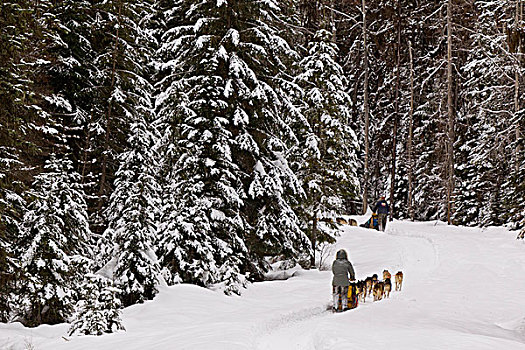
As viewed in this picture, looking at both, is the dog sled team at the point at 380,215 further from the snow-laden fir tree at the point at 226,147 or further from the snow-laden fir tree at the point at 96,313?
the snow-laden fir tree at the point at 96,313

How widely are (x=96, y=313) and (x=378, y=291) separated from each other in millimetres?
8504

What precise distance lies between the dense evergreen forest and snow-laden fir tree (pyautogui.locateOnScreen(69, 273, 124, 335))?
31 millimetres

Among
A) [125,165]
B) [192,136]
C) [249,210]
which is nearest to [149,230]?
[125,165]

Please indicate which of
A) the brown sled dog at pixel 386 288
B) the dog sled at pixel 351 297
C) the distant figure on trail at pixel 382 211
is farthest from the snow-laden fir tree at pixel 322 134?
the distant figure on trail at pixel 382 211

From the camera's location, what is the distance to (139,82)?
2048cm

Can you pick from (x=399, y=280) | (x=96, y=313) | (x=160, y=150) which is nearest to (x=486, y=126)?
(x=399, y=280)

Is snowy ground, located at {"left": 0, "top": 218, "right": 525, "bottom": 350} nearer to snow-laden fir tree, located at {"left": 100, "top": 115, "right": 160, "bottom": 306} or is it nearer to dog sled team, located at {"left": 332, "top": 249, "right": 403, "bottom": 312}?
dog sled team, located at {"left": 332, "top": 249, "right": 403, "bottom": 312}

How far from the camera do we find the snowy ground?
9.16 m

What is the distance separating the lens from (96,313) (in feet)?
33.9

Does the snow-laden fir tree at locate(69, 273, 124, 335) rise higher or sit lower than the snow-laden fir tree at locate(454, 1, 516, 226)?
lower

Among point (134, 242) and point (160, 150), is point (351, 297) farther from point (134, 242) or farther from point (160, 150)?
point (160, 150)

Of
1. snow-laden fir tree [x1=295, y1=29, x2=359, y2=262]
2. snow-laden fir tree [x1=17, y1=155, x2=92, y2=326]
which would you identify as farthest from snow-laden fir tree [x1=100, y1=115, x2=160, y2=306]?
snow-laden fir tree [x1=295, y1=29, x2=359, y2=262]

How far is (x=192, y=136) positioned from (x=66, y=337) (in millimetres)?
7272

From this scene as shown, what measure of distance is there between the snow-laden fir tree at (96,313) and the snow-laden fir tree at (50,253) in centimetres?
186
